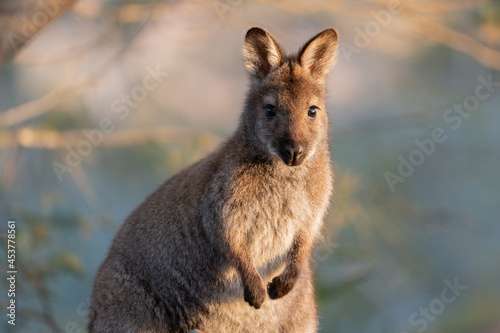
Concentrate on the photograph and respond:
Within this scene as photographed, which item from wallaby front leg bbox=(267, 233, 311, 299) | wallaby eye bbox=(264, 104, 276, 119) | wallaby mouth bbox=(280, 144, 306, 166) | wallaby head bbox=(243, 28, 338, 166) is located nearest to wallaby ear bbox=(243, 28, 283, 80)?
wallaby head bbox=(243, 28, 338, 166)

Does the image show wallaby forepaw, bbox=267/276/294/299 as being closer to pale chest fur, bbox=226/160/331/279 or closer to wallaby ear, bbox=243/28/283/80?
pale chest fur, bbox=226/160/331/279

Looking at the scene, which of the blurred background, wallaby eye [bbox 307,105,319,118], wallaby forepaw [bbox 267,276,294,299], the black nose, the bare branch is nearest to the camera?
the black nose

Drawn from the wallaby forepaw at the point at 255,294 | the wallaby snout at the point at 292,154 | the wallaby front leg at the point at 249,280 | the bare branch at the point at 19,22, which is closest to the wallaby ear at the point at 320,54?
the wallaby snout at the point at 292,154

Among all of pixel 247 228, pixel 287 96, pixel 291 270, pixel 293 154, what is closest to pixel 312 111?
pixel 287 96

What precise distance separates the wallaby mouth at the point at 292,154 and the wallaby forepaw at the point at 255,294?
650 mm

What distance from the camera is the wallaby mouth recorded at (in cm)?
332

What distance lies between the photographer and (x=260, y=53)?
369 cm

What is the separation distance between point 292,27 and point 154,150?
2.39 meters

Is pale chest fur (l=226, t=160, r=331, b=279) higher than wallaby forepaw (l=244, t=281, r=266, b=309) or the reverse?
higher

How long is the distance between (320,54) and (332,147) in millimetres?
2202

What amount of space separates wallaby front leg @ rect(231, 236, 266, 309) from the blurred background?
2.63 metres

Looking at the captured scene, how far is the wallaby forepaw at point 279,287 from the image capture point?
3432 millimetres

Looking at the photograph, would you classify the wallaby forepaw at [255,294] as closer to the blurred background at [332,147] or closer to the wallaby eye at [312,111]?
the wallaby eye at [312,111]

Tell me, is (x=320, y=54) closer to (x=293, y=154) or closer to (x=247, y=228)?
(x=293, y=154)
